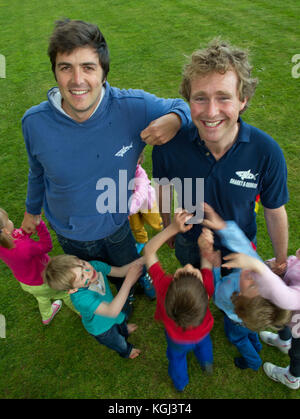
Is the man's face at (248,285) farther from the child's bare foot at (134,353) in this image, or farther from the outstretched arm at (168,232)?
the child's bare foot at (134,353)

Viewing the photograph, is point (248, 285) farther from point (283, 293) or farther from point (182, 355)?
point (182, 355)

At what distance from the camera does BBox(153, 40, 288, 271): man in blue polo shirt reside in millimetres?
1909

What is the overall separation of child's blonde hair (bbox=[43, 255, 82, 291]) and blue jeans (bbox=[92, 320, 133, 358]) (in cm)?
60

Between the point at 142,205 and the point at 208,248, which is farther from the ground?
the point at 208,248

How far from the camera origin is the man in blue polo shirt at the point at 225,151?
191cm

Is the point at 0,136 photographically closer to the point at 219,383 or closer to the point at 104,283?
the point at 104,283

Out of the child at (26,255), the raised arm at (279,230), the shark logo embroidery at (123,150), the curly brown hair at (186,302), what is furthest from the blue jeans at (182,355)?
the shark logo embroidery at (123,150)

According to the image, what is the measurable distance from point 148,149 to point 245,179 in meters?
3.82

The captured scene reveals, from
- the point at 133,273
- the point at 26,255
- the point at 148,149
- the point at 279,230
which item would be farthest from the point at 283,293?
the point at 148,149

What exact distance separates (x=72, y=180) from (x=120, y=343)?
5.28ft

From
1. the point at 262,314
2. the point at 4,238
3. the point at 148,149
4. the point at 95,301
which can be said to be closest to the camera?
the point at 262,314

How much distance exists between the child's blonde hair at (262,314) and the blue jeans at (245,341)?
0.54m

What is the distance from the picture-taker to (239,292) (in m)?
2.40
